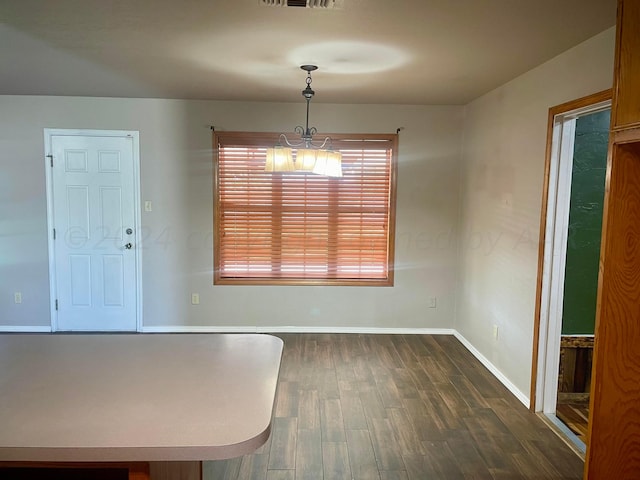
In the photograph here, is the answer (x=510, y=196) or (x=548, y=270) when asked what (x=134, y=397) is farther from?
(x=510, y=196)

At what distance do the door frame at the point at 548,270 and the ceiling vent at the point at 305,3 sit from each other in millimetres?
1651

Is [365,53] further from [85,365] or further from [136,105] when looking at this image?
[136,105]

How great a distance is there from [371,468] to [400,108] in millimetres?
3414

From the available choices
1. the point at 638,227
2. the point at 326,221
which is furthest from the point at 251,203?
the point at 638,227

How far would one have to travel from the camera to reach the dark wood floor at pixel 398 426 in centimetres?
242

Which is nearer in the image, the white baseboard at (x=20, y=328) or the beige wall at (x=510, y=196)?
the beige wall at (x=510, y=196)

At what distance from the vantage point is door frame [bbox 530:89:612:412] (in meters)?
2.93

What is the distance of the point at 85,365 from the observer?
1.49 m

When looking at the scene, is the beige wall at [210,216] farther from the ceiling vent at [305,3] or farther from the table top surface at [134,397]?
the table top surface at [134,397]

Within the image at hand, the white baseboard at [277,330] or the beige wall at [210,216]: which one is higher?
the beige wall at [210,216]

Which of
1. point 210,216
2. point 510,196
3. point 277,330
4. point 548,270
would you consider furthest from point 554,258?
point 210,216

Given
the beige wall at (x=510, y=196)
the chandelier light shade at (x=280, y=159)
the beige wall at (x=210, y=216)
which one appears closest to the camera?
the beige wall at (x=510, y=196)

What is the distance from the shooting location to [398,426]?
9.45 ft

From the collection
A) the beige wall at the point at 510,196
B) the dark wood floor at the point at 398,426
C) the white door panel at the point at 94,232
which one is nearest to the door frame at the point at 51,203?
the white door panel at the point at 94,232
